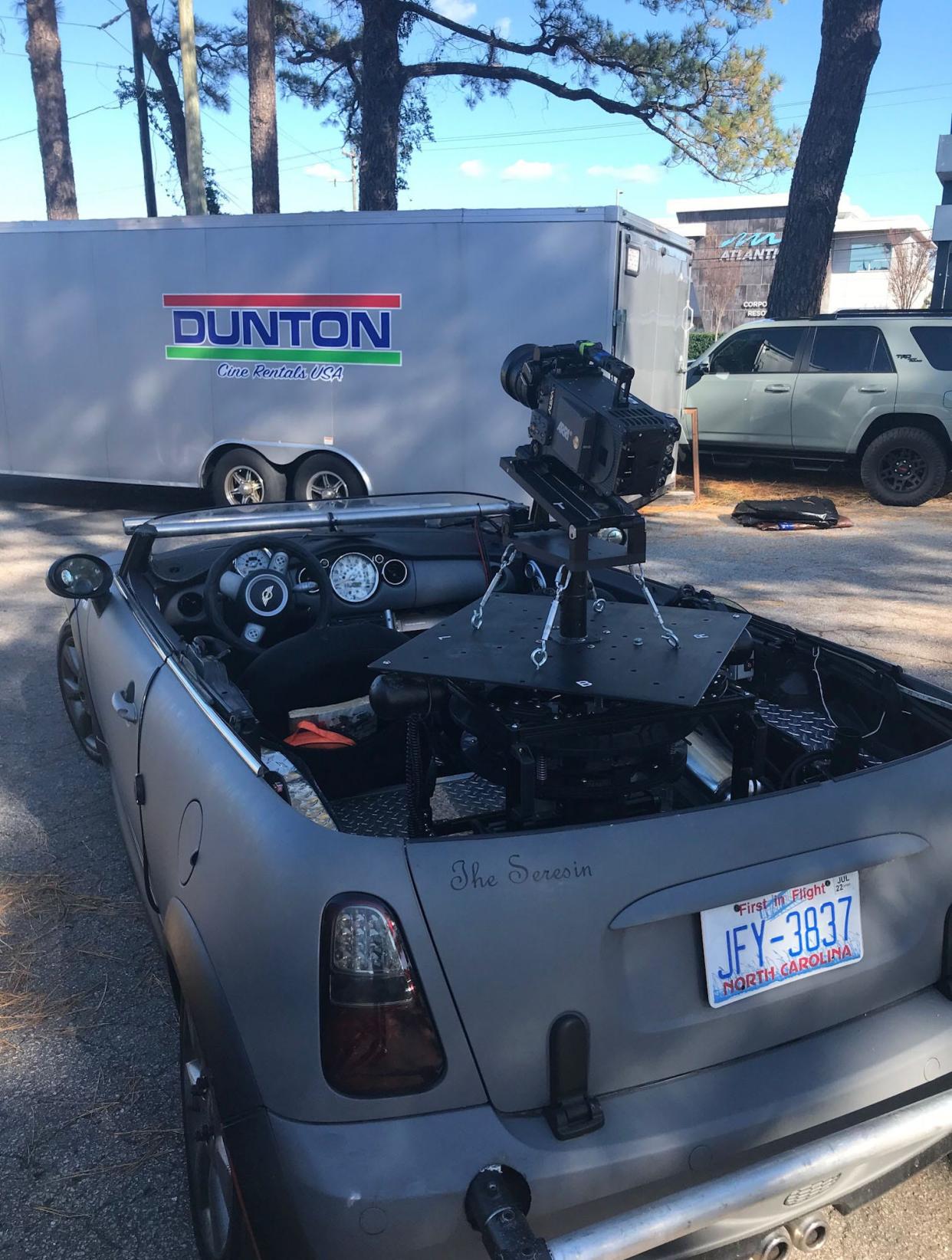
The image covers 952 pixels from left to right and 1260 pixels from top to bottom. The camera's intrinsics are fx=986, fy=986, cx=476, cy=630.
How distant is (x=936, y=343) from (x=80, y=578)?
10.8 meters

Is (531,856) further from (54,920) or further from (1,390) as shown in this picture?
(1,390)

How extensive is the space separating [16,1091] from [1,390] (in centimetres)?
1069

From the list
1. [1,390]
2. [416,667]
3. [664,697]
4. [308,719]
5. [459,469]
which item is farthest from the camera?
[1,390]

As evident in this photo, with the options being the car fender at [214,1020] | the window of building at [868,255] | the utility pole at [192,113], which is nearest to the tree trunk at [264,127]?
the utility pole at [192,113]

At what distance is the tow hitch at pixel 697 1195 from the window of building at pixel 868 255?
60.9 metres

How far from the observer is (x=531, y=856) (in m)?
1.68

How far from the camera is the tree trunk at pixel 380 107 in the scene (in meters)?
17.8

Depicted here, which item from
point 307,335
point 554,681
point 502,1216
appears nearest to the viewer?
point 502,1216

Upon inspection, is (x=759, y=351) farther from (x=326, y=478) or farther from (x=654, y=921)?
(x=654, y=921)

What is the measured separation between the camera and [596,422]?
2152mm

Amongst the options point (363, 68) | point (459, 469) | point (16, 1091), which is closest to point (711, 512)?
point (459, 469)

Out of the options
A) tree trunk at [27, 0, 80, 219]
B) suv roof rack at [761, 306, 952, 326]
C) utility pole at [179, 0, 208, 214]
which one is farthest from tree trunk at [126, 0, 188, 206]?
suv roof rack at [761, 306, 952, 326]

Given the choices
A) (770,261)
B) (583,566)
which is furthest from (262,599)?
(770,261)

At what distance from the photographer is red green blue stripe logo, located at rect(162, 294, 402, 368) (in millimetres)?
9781
